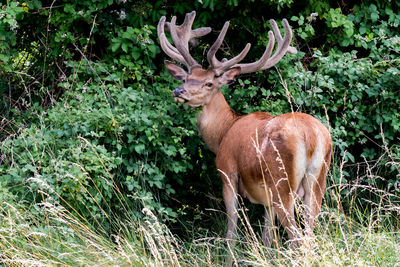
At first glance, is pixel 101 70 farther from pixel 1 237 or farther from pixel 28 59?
pixel 1 237

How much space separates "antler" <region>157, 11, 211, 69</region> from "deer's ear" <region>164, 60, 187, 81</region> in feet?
0.32

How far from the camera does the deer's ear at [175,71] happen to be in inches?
256

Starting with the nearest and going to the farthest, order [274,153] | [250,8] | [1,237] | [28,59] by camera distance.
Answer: [1,237], [274,153], [250,8], [28,59]

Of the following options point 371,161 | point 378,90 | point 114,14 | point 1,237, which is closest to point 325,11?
point 378,90

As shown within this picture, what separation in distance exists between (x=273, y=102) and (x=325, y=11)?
4.67 ft

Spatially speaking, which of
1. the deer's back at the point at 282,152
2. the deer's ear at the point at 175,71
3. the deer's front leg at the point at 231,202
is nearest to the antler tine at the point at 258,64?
the deer's ear at the point at 175,71

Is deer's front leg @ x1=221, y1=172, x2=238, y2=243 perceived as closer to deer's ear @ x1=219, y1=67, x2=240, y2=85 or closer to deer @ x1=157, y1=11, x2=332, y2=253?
deer @ x1=157, y1=11, x2=332, y2=253

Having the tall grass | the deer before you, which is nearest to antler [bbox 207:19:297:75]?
the deer

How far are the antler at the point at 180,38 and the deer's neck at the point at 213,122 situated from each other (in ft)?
1.64

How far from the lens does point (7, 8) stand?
6301 mm

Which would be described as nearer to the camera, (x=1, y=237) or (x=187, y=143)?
(x=1, y=237)

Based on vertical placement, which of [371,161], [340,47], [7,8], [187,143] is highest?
[7,8]

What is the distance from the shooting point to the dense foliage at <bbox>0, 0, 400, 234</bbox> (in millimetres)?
5664

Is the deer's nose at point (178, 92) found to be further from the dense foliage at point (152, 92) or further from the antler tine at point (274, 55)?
the antler tine at point (274, 55)
